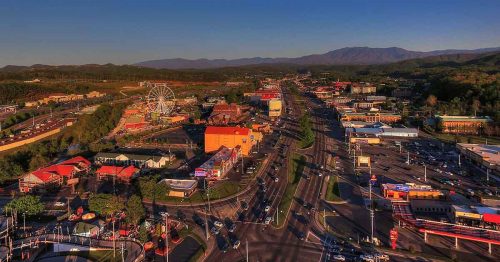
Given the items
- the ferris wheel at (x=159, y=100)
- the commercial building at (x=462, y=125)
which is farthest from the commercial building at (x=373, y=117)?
the ferris wheel at (x=159, y=100)

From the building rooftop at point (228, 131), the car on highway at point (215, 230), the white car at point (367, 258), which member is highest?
the building rooftop at point (228, 131)

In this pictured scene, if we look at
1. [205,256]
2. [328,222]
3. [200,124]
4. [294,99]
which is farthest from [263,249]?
[294,99]

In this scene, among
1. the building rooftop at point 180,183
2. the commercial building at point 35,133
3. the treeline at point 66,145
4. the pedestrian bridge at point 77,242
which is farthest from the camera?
the commercial building at point 35,133

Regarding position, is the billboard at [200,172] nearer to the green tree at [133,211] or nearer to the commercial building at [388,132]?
the green tree at [133,211]

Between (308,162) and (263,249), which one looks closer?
(263,249)

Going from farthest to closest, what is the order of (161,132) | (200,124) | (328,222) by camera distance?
(200,124)
(161,132)
(328,222)

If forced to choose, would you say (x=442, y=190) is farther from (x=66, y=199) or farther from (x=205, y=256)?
(x=66, y=199)

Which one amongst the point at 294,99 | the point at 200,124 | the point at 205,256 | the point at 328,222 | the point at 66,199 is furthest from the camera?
the point at 294,99
